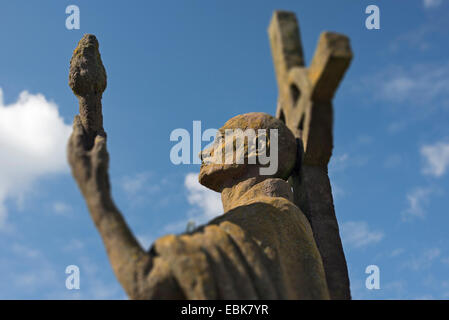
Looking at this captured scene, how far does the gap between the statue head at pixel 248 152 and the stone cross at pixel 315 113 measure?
0.70 feet

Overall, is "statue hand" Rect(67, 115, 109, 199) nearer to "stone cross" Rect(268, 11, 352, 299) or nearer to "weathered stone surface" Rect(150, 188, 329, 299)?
"weathered stone surface" Rect(150, 188, 329, 299)

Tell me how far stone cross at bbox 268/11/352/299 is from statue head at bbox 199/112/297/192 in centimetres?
21

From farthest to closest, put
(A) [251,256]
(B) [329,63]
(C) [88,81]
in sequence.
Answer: (C) [88,81] < (A) [251,256] < (B) [329,63]

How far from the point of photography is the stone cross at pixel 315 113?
4821 millimetres

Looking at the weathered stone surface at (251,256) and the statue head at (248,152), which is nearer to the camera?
the weathered stone surface at (251,256)

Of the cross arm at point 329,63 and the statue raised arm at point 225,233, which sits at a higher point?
the cross arm at point 329,63

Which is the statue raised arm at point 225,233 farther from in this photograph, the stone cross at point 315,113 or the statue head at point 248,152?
the stone cross at point 315,113

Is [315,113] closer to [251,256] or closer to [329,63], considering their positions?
[329,63]

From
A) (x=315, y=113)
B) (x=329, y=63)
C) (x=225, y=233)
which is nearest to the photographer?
(x=329, y=63)

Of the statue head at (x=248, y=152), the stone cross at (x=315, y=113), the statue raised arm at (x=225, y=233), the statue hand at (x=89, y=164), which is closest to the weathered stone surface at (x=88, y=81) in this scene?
the statue raised arm at (x=225, y=233)

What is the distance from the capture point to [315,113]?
204 inches

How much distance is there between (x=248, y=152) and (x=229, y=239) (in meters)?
1.74

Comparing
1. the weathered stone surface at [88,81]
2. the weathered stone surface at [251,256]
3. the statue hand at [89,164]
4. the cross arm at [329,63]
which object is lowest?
the weathered stone surface at [251,256]

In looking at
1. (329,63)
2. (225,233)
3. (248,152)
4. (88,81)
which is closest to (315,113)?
(329,63)
